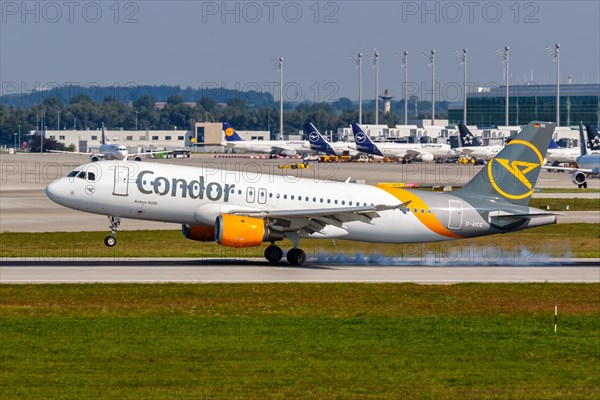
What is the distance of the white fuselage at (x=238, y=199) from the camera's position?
48969 millimetres

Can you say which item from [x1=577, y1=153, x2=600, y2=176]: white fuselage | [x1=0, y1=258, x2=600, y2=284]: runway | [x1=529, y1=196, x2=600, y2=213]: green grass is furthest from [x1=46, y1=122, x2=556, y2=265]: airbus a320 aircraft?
[x1=577, y1=153, x2=600, y2=176]: white fuselage

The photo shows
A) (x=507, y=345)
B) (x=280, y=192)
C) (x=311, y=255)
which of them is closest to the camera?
(x=507, y=345)

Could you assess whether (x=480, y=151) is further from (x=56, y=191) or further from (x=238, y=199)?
(x=56, y=191)

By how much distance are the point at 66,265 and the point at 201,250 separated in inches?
437

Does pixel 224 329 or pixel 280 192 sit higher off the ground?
pixel 280 192

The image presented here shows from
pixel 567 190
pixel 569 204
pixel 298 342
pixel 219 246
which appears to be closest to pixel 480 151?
pixel 567 190

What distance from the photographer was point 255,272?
47219 mm

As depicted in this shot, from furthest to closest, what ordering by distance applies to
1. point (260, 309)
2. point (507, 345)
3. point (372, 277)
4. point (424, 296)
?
point (372, 277) → point (424, 296) → point (260, 309) → point (507, 345)

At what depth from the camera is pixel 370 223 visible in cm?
5078

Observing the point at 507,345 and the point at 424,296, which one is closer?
the point at 507,345

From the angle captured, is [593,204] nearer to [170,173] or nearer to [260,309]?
[170,173]

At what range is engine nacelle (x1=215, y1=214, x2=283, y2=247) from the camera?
4725 centimetres

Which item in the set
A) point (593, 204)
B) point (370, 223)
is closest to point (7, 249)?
point (370, 223)

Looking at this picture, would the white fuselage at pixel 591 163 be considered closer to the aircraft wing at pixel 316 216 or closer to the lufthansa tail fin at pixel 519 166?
the lufthansa tail fin at pixel 519 166
